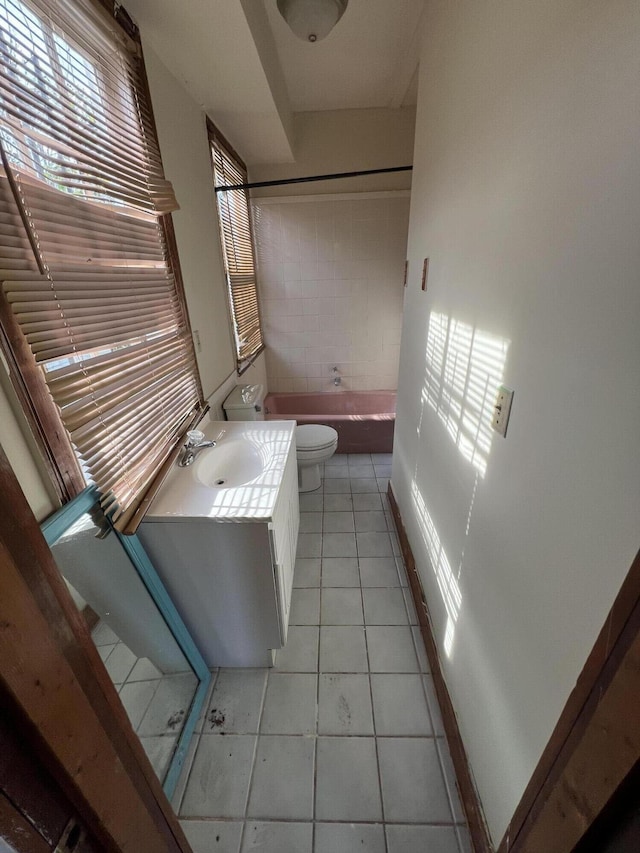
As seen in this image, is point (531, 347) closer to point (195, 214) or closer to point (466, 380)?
point (466, 380)

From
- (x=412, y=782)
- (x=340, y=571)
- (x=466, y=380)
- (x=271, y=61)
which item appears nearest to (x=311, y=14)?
(x=271, y=61)

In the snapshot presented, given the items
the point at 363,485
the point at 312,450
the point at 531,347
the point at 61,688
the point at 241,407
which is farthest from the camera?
the point at 363,485

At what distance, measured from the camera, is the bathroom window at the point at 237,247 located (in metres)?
2.05

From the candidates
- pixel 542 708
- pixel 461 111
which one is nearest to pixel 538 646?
pixel 542 708

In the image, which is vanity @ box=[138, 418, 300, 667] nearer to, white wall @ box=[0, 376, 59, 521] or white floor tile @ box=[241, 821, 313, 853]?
white wall @ box=[0, 376, 59, 521]

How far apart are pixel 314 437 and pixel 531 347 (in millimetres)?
1805

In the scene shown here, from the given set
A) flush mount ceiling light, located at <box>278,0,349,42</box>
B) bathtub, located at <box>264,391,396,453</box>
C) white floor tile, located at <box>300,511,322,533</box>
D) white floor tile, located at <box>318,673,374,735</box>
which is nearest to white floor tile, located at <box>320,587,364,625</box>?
white floor tile, located at <box>318,673,374,735</box>

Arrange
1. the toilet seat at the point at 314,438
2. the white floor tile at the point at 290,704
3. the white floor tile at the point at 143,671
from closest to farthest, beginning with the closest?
the white floor tile at the point at 143,671 → the white floor tile at the point at 290,704 → the toilet seat at the point at 314,438

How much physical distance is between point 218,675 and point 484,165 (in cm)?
207

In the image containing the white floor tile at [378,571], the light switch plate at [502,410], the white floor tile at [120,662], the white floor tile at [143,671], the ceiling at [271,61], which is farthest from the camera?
the white floor tile at [378,571]

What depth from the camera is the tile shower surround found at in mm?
2818

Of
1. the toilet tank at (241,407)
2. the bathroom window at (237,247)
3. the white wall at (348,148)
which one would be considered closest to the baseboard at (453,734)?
the toilet tank at (241,407)

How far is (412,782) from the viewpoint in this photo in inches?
43.3

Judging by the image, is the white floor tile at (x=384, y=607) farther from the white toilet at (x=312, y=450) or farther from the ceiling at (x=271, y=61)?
the ceiling at (x=271, y=61)
